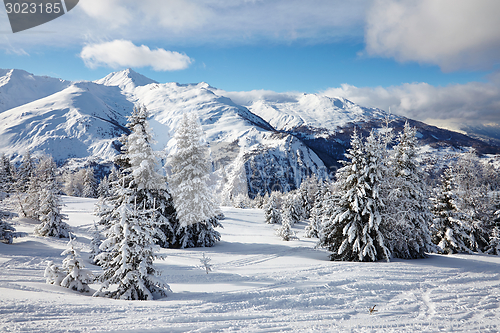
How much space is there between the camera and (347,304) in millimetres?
8031

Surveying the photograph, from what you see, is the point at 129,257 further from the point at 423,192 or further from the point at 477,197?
the point at 477,197

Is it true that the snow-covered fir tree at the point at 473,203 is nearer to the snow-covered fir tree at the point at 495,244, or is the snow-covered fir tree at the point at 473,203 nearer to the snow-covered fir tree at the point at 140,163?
the snow-covered fir tree at the point at 495,244

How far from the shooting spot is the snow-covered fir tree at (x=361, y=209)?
49.8ft

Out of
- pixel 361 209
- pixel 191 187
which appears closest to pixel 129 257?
pixel 191 187

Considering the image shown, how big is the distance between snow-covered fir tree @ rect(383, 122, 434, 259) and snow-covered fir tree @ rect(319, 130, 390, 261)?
3.71ft

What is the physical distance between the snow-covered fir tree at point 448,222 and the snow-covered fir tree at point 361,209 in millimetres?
10668

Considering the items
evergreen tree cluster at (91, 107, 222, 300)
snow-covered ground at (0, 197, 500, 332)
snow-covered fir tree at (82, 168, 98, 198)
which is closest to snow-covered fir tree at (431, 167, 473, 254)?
snow-covered ground at (0, 197, 500, 332)

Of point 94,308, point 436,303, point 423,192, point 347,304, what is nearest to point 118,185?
point 94,308

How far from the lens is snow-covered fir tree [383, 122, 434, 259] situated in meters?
16.3

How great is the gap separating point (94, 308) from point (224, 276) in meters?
6.12

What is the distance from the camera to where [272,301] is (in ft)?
25.9

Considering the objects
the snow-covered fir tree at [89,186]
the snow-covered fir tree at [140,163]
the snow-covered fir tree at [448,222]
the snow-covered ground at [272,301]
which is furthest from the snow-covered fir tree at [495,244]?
the snow-covered fir tree at [89,186]

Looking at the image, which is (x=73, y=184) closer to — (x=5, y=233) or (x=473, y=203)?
(x=5, y=233)

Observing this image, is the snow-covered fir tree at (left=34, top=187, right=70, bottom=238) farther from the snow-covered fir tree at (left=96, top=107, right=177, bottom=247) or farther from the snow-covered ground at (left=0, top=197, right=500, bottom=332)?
the snow-covered fir tree at (left=96, top=107, right=177, bottom=247)
